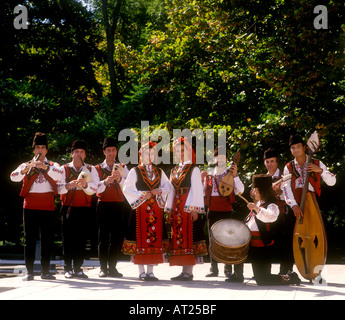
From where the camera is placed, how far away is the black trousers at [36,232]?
816cm

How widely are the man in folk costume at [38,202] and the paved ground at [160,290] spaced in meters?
0.41

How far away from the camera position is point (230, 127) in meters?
14.2

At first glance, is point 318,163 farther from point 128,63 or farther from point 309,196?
point 128,63

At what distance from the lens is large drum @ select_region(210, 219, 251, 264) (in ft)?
24.9

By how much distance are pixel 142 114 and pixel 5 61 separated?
7.44 m

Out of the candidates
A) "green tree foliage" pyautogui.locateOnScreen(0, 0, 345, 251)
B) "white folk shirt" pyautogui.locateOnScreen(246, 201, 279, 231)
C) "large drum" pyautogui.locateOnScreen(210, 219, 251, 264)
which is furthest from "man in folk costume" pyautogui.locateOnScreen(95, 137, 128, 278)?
"green tree foliage" pyautogui.locateOnScreen(0, 0, 345, 251)

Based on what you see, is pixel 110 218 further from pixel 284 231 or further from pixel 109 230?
pixel 284 231

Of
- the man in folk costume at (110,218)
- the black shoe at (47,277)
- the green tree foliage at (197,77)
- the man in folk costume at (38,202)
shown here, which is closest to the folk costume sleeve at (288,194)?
the man in folk costume at (110,218)

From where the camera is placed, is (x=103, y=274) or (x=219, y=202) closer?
(x=103, y=274)

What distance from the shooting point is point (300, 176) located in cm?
796

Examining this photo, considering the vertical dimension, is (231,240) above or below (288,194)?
below

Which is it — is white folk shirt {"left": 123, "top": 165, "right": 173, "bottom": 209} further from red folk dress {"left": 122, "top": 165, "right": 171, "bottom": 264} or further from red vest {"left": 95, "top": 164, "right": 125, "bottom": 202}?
red vest {"left": 95, "top": 164, "right": 125, "bottom": 202}

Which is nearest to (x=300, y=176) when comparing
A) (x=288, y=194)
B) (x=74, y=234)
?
(x=288, y=194)

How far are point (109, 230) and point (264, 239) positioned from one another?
226 cm
